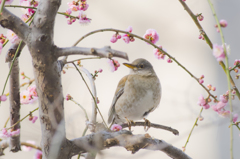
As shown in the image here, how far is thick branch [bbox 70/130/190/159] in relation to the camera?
57 cm

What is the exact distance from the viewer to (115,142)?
585mm

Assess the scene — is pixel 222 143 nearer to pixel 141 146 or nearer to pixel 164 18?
Answer: pixel 164 18

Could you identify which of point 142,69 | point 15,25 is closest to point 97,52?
point 15,25

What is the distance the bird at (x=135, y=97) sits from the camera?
1.06m

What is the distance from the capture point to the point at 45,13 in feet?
1.66

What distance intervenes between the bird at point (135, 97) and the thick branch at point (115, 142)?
0.39 meters

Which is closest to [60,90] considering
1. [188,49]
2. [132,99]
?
[132,99]

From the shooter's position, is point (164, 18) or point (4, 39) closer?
point (4, 39)

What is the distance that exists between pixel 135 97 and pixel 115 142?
0.50 metres

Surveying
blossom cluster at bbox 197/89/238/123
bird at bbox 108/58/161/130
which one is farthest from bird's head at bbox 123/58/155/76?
blossom cluster at bbox 197/89/238/123

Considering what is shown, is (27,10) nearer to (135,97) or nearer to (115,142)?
(115,142)

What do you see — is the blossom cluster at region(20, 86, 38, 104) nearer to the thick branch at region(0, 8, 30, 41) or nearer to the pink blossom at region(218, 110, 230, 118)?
the thick branch at region(0, 8, 30, 41)

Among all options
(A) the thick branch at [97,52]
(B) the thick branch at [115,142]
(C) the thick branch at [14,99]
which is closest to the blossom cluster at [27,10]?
(C) the thick branch at [14,99]

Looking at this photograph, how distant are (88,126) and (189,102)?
26 centimetres
